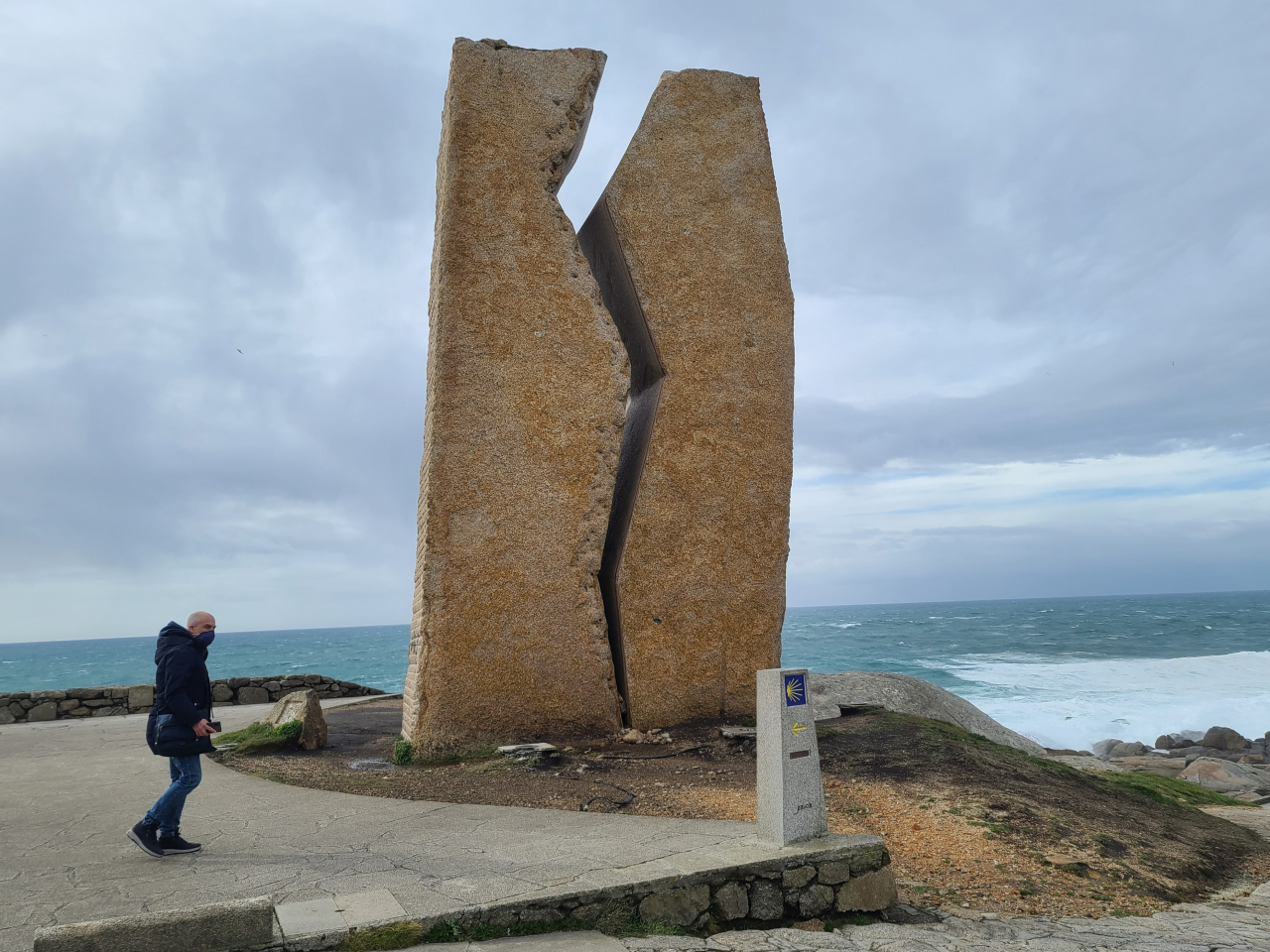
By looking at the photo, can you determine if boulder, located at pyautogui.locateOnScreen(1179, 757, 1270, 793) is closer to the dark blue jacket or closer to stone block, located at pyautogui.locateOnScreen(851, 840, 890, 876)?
stone block, located at pyautogui.locateOnScreen(851, 840, 890, 876)

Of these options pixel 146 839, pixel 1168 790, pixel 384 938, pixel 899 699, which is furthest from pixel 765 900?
pixel 1168 790

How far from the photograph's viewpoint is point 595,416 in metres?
8.55

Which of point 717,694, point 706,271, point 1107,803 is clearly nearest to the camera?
point 1107,803

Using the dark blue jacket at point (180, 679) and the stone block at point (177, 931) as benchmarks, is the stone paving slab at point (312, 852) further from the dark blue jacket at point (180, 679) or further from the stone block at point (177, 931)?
the dark blue jacket at point (180, 679)

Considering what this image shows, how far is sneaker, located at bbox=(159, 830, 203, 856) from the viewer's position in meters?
4.69

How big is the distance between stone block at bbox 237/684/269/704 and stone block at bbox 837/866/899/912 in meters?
12.6

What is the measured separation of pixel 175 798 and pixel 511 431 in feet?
14.4

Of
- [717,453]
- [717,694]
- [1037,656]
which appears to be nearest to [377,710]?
Result: [717,694]

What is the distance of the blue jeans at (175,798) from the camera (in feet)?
15.3

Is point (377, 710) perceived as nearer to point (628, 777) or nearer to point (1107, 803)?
point (628, 777)

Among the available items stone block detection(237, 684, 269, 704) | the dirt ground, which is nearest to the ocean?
the dirt ground

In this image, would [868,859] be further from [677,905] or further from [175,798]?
[175,798]

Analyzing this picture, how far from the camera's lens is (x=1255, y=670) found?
98.3 feet

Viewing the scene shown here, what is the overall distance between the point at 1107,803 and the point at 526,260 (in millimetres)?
6985
